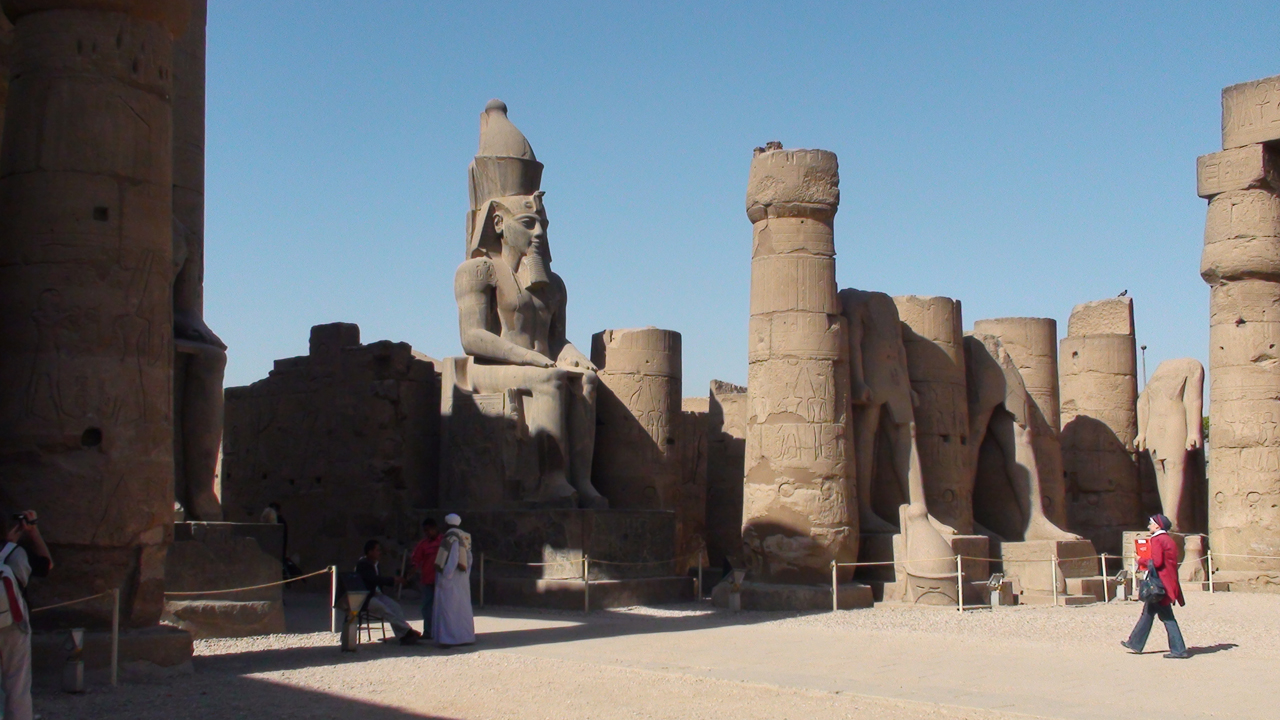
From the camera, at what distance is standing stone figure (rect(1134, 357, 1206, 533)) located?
17391 mm

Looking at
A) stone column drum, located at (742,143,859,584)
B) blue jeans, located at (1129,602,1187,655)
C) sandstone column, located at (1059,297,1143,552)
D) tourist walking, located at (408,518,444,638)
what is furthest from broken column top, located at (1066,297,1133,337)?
tourist walking, located at (408,518,444,638)

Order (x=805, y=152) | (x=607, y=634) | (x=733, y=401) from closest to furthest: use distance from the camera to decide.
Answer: (x=607, y=634)
(x=805, y=152)
(x=733, y=401)

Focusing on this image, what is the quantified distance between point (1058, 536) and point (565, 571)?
5.88 meters

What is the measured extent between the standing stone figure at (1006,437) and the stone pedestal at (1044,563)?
0.46 m

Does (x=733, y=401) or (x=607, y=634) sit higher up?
(x=733, y=401)

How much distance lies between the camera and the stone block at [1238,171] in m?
16.0

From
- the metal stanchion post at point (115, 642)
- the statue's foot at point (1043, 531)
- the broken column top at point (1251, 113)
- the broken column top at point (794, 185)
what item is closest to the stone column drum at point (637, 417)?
the broken column top at point (794, 185)

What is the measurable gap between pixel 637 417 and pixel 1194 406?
7.61 metres

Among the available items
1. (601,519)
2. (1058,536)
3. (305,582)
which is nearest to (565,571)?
(601,519)

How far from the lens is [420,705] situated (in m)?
6.98

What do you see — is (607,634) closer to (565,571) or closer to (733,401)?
(565,571)

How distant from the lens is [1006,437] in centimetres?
1530

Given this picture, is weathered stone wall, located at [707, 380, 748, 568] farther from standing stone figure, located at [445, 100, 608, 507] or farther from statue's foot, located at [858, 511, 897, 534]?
standing stone figure, located at [445, 100, 608, 507]

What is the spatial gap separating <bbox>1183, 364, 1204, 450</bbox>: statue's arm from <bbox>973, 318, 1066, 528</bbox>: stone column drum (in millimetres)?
1917
